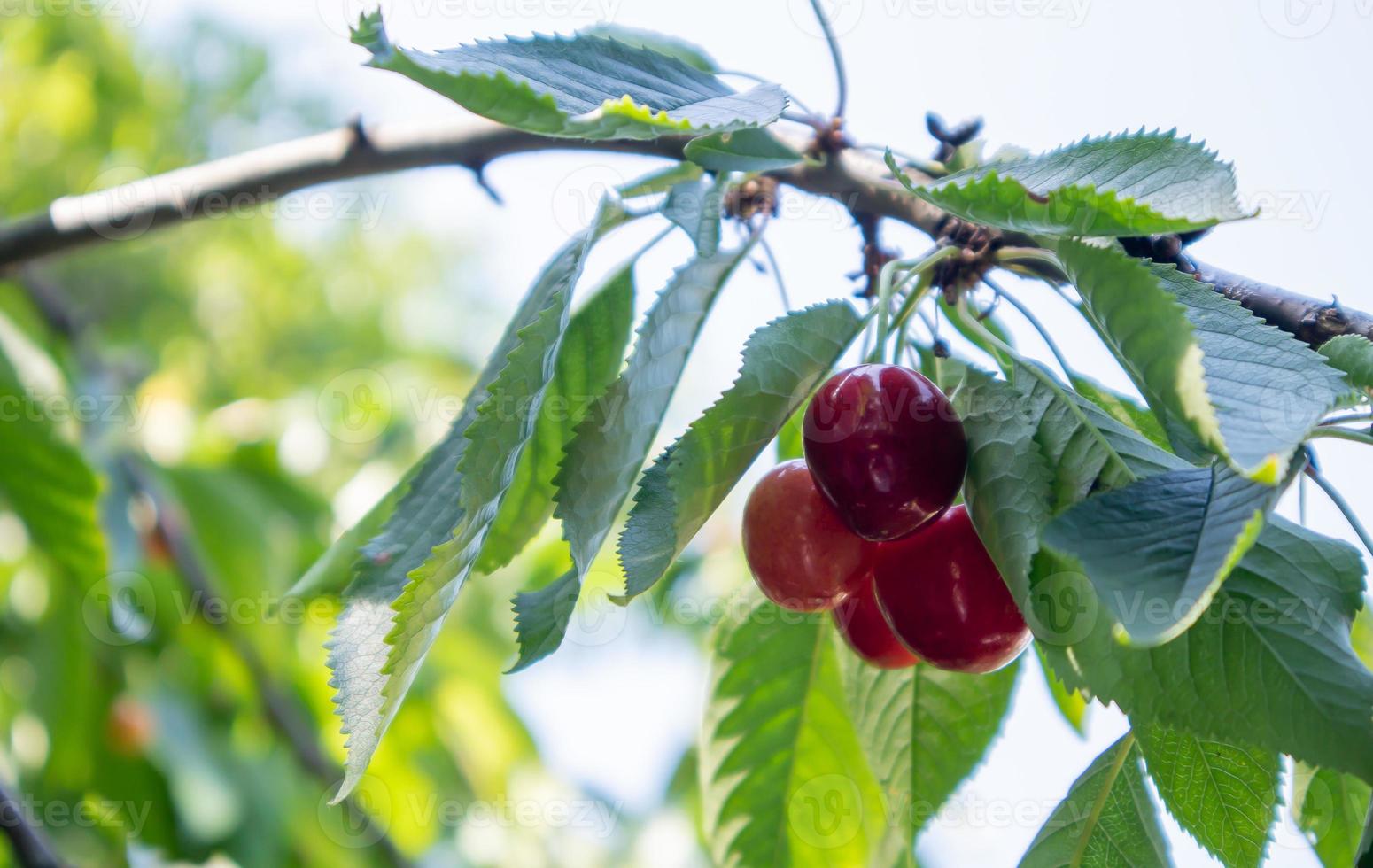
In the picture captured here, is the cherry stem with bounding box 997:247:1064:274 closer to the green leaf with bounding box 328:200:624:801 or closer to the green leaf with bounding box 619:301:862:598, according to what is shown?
the green leaf with bounding box 619:301:862:598

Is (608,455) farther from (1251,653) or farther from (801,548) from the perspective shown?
(1251,653)

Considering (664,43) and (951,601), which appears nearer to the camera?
(951,601)

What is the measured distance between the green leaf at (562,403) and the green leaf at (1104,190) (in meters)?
0.38

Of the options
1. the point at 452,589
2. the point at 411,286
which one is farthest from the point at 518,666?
the point at 411,286

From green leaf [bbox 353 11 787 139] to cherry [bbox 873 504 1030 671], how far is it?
0.32 meters

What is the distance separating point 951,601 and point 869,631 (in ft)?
0.46

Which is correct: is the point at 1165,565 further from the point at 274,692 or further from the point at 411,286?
the point at 411,286

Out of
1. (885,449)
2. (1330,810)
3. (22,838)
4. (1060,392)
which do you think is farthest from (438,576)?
(22,838)

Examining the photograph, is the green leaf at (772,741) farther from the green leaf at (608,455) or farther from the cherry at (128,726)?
the cherry at (128,726)

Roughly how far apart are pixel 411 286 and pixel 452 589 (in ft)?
35.0

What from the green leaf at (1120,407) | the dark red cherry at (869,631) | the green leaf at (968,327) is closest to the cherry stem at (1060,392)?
the green leaf at (968,327)

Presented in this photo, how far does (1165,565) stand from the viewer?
529mm

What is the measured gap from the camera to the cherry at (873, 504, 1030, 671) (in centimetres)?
77

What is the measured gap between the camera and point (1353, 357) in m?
0.61
